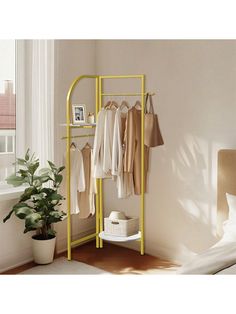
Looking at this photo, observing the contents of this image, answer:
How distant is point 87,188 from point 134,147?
Answer: 58 cm

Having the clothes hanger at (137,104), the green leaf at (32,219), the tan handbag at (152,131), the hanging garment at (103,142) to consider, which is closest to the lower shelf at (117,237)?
the hanging garment at (103,142)

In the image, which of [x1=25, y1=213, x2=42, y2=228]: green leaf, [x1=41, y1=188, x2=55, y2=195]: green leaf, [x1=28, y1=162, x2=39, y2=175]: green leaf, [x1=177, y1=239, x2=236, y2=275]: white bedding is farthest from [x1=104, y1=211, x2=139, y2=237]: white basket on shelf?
[x1=177, y1=239, x2=236, y2=275]: white bedding

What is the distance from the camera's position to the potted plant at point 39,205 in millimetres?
3057

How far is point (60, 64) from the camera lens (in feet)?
11.3

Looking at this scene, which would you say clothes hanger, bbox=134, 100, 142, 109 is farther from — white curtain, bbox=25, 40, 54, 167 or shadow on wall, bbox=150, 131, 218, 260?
white curtain, bbox=25, 40, 54, 167

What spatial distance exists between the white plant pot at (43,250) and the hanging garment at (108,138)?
75cm

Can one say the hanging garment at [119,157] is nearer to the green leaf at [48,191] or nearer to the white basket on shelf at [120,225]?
the white basket on shelf at [120,225]

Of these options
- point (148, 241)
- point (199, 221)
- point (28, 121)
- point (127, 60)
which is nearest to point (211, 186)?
point (199, 221)

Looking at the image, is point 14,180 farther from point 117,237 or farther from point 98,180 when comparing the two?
point 117,237

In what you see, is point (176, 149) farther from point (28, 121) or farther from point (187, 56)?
point (28, 121)

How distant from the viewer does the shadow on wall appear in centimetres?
319

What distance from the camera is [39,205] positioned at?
3121 mm
